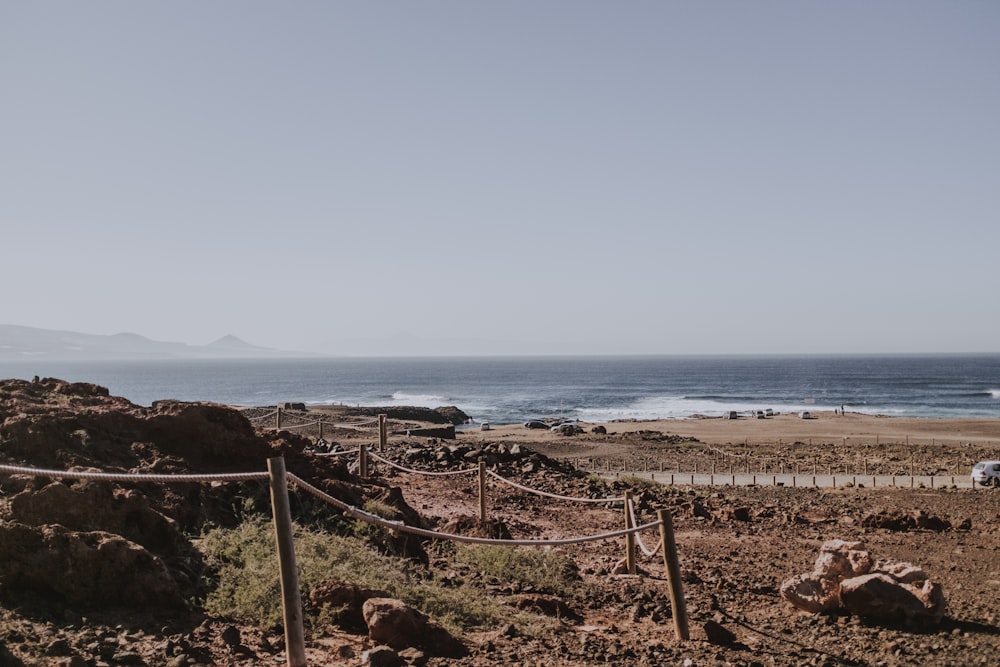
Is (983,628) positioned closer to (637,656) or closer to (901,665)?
(901,665)

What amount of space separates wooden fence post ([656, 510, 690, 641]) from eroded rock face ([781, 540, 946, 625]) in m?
1.80

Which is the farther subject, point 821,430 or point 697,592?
point 821,430

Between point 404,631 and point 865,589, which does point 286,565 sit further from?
point 865,589

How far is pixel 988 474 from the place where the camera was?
23.6 meters

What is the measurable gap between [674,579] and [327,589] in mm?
2875

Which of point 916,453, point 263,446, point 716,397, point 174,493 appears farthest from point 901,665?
point 716,397

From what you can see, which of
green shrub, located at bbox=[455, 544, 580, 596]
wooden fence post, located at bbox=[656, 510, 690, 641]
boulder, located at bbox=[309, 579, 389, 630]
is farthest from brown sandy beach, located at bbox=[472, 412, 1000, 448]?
boulder, located at bbox=[309, 579, 389, 630]

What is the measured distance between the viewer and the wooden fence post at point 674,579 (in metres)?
6.43

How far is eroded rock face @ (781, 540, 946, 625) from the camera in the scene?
697cm

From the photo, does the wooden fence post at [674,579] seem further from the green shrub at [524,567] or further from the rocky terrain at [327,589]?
the green shrub at [524,567]

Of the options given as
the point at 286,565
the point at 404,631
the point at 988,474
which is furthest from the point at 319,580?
the point at 988,474

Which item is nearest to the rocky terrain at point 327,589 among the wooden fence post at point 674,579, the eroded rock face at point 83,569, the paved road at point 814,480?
the eroded rock face at point 83,569

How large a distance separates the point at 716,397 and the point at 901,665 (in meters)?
98.6

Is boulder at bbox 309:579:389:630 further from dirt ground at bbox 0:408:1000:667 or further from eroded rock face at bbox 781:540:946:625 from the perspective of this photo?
eroded rock face at bbox 781:540:946:625
